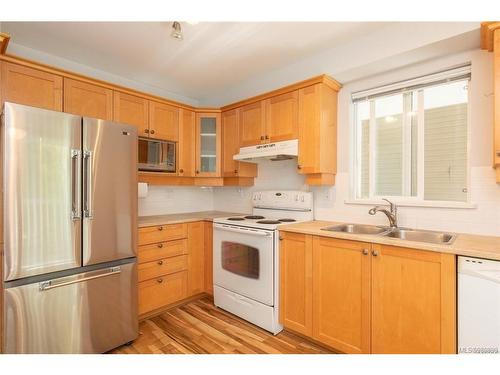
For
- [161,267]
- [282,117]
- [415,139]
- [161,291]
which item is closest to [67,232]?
[161,267]

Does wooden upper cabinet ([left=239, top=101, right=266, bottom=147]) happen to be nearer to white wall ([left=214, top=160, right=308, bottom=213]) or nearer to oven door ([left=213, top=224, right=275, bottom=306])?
white wall ([left=214, top=160, right=308, bottom=213])

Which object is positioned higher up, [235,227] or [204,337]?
[235,227]

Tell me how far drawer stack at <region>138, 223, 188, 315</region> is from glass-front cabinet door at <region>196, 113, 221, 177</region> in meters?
0.79

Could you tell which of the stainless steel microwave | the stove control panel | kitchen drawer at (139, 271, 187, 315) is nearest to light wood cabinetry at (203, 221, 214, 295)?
kitchen drawer at (139, 271, 187, 315)

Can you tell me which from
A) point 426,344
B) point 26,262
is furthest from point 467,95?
point 26,262

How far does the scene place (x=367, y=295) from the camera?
1.78 meters

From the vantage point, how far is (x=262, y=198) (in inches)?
120

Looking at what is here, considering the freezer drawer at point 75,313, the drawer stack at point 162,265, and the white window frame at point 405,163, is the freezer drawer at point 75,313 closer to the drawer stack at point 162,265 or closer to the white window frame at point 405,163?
the drawer stack at point 162,265

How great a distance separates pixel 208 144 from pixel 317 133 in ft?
4.79

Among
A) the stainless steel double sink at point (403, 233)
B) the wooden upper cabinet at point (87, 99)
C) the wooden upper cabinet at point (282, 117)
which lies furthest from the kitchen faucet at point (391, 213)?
the wooden upper cabinet at point (87, 99)

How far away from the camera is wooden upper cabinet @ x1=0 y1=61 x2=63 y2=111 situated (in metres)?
1.93

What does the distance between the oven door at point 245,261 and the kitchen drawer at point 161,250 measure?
368 millimetres

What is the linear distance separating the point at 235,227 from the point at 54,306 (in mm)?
1460

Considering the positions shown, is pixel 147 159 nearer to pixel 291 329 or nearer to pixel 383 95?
pixel 291 329
